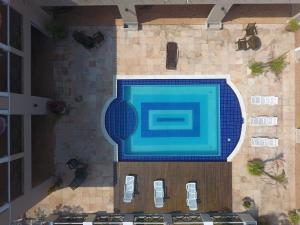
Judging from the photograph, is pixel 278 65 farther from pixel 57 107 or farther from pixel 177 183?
pixel 57 107

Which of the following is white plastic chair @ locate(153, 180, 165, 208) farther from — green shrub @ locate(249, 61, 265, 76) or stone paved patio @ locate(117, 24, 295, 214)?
green shrub @ locate(249, 61, 265, 76)

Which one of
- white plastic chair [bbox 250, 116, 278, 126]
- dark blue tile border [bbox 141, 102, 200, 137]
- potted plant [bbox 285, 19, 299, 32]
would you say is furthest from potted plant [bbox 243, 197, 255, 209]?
potted plant [bbox 285, 19, 299, 32]

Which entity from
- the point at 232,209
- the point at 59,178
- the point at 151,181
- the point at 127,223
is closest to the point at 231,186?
the point at 232,209

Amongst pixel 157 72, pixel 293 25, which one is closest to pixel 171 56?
pixel 157 72

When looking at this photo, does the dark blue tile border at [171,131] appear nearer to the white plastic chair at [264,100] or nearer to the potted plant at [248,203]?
the white plastic chair at [264,100]

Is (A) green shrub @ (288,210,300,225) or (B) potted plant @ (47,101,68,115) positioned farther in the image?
(B) potted plant @ (47,101,68,115)

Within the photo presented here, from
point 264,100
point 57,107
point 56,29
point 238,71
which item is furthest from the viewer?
point 238,71
